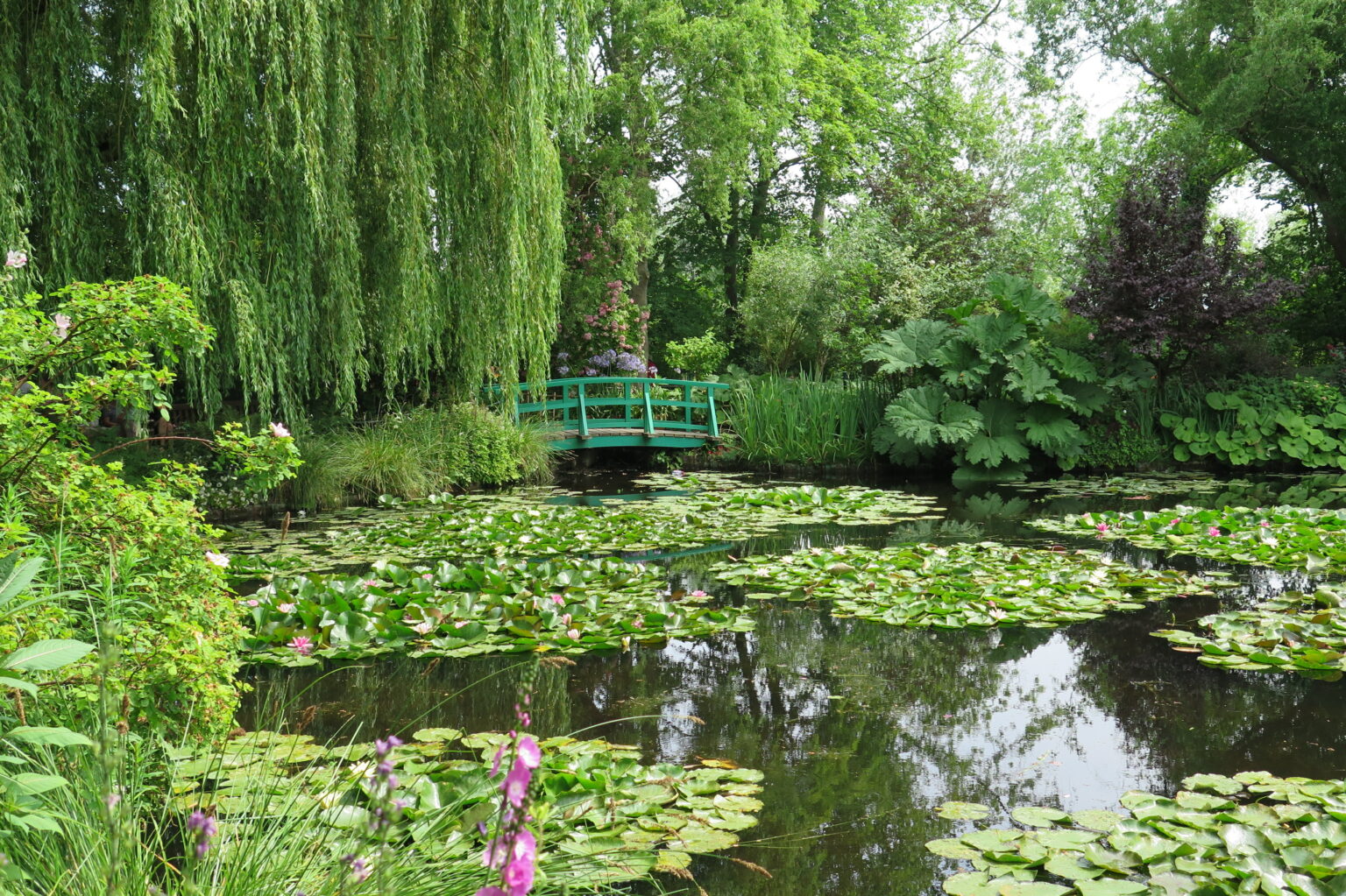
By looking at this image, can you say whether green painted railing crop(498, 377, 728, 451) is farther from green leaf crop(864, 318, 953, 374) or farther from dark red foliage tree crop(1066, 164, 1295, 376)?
dark red foliage tree crop(1066, 164, 1295, 376)

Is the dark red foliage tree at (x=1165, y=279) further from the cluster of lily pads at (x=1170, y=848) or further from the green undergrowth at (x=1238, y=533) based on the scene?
the cluster of lily pads at (x=1170, y=848)

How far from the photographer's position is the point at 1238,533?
5.96 m

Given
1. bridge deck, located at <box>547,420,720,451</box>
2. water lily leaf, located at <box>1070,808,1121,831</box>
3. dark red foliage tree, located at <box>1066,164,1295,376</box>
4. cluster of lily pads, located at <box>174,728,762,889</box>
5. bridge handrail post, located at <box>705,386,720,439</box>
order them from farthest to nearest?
bridge handrail post, located at <box>705,386,720,439</box>, bridge deck, located at <box>547,420,720,451</box>, dark red foliage tree, located at <box>1066,164,1295,376</box>, water lily leaf, located at <box>1070,808,1121,831</box>, cluster of lily pads, located at <box>174,728,762,889</box>

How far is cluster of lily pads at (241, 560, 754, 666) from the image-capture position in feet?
12.5

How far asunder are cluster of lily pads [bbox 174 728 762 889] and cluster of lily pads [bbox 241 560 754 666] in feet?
3.30

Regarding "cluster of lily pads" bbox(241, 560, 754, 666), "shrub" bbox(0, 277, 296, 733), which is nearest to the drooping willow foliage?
"cluster of lily pads" bbox(241, 560, 754, 666)

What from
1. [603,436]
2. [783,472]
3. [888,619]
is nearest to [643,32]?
[603,436]

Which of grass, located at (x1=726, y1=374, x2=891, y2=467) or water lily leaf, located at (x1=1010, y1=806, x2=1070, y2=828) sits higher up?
grass, located at (x1=726, y1=374, x2=891, y2=467)

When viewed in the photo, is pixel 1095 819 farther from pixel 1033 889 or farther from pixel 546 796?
pixel 546 796

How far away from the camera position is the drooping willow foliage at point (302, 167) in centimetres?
527

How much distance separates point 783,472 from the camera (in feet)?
39.3

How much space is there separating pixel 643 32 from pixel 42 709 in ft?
46.8

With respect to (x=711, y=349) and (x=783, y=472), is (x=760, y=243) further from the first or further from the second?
(x=783, y=472)

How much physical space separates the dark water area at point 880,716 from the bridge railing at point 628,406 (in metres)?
7.90
